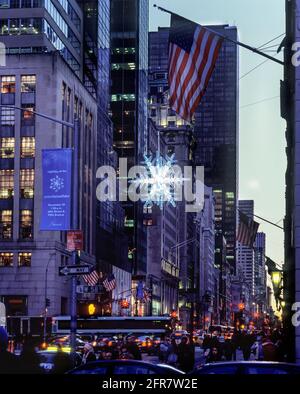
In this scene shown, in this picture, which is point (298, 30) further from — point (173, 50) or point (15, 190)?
point (15, 190)

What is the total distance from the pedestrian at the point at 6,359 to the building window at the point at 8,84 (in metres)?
95.9

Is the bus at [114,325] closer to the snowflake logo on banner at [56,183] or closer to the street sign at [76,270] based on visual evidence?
the snowflake logo on banner at [56,183]

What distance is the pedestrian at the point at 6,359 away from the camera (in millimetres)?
12047

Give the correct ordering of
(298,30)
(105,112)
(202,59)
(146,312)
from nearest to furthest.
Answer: (202,59)
(298,30)
(105,112)
(146,312)

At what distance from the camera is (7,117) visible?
107 m

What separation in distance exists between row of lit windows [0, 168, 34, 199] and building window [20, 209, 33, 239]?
2198mm

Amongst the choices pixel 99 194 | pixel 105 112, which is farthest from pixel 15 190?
pixel 105 112

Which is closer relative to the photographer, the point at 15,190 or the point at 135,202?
the point at 15,190

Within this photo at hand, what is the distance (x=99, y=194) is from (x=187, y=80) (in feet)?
331

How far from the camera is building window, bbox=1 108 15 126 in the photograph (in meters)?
106

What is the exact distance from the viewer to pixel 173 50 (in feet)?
76.0

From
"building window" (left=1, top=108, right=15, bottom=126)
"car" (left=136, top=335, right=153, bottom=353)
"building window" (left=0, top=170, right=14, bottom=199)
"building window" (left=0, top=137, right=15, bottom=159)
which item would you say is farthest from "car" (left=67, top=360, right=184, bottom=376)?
"building window" (left=1, top=108, right=15, bottom=126)

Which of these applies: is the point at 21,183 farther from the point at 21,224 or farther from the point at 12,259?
the point at 12,259

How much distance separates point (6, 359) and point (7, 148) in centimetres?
9526
